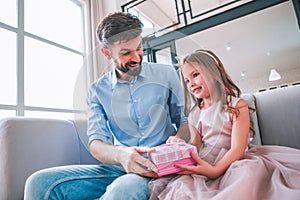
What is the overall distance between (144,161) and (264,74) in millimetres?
1017

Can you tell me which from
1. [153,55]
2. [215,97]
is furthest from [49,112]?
[215,97]

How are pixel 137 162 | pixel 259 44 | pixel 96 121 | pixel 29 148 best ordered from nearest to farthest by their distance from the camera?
pixel 137 162
pixel 96 121
pixel 29 148
pixel 259 44

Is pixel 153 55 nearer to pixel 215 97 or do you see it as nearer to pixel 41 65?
pixel 215 97

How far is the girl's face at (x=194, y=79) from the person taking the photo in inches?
30.2

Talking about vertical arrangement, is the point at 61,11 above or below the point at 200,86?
above

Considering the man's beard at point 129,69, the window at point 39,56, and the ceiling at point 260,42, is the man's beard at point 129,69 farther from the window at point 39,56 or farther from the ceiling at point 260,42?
the window at point 39,56

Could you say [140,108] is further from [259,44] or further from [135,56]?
[259,44]

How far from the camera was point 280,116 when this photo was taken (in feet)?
3.18

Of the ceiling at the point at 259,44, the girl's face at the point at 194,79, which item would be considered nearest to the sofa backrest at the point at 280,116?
the ceiling at the point at 259,44

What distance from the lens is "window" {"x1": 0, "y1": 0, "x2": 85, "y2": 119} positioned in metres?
1.57

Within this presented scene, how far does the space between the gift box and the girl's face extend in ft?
0.77

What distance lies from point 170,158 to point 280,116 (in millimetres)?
624

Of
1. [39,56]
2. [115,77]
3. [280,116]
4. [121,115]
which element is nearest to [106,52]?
[115,77]

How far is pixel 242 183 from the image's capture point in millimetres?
517
